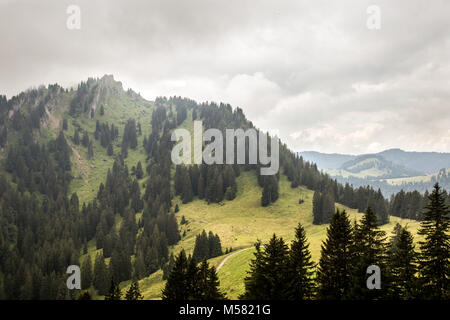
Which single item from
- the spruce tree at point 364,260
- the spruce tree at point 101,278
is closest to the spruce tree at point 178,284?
the spruce tree at point 364,260

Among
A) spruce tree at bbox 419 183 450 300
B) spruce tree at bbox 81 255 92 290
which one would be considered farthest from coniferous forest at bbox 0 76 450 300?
spruce tree at bbox 81 255 92 290

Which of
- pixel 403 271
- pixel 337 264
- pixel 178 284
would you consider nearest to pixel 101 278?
pixel 178 284

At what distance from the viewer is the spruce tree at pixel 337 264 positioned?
28953 mm

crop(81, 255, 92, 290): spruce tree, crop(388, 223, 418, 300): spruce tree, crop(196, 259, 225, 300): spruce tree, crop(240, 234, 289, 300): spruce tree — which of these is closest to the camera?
crop(388, 223, 418, 300): spruce tree

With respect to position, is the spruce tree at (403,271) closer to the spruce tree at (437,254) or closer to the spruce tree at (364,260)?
the spruce tree at (437,254)

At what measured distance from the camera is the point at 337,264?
29.6 metres

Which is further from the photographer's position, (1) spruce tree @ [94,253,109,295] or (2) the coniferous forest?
(1) spruce tree @ [94,253,109,295]

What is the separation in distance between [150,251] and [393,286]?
298 feet

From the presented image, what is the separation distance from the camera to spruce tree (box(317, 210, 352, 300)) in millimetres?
28953

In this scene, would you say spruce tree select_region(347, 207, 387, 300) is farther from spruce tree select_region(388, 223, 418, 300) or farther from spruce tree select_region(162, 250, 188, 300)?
spruce tree select_region(162, 250, 188, 300)

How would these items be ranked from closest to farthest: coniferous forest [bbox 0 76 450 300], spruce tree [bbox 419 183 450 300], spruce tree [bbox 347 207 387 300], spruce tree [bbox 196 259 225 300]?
spruce tree [bbox 419 183 450 300] → spruce tree [bbox 347 207 387 300] → coniferous forest [bbox 0 76 450 300] → spruce tree [bbox 196 259 225 300]
